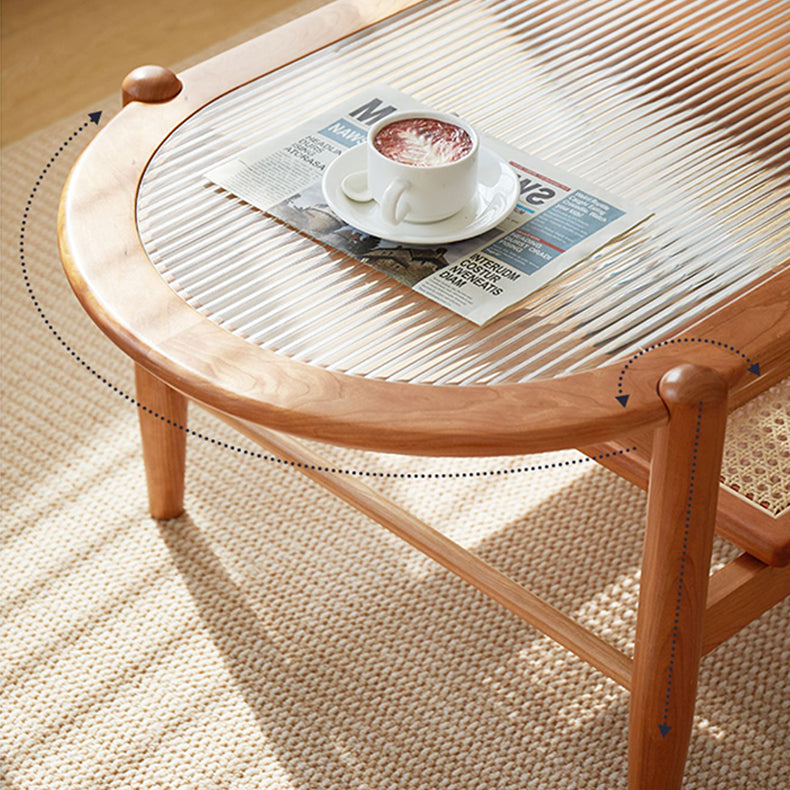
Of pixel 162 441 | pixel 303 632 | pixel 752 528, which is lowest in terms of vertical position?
pixel 303 632

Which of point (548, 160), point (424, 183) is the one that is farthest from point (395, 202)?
point (548, 160)

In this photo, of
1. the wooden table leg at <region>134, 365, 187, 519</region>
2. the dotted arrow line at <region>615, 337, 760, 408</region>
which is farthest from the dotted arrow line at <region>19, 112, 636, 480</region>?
the dotted arrow line at <region>615, 337, 760, 408</region>

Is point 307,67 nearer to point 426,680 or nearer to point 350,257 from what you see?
point 350,257

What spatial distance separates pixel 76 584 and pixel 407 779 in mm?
465

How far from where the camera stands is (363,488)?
1197 mm

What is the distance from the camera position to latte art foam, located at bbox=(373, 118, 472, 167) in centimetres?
105

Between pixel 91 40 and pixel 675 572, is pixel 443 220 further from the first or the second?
pixel 91 40

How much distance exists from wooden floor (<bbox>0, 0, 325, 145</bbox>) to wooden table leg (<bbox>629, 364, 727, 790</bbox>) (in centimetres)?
158

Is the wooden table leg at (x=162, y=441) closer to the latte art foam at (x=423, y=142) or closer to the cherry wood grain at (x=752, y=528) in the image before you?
the latte art foam at (x=423, y=142)

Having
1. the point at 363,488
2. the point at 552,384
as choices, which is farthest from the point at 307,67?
the point at 552,384

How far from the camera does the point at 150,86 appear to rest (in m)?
1.23

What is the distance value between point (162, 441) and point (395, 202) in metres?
0.48

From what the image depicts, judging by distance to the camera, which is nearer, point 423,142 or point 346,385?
point 346,385

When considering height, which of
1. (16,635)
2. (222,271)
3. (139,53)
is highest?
(222,271)
